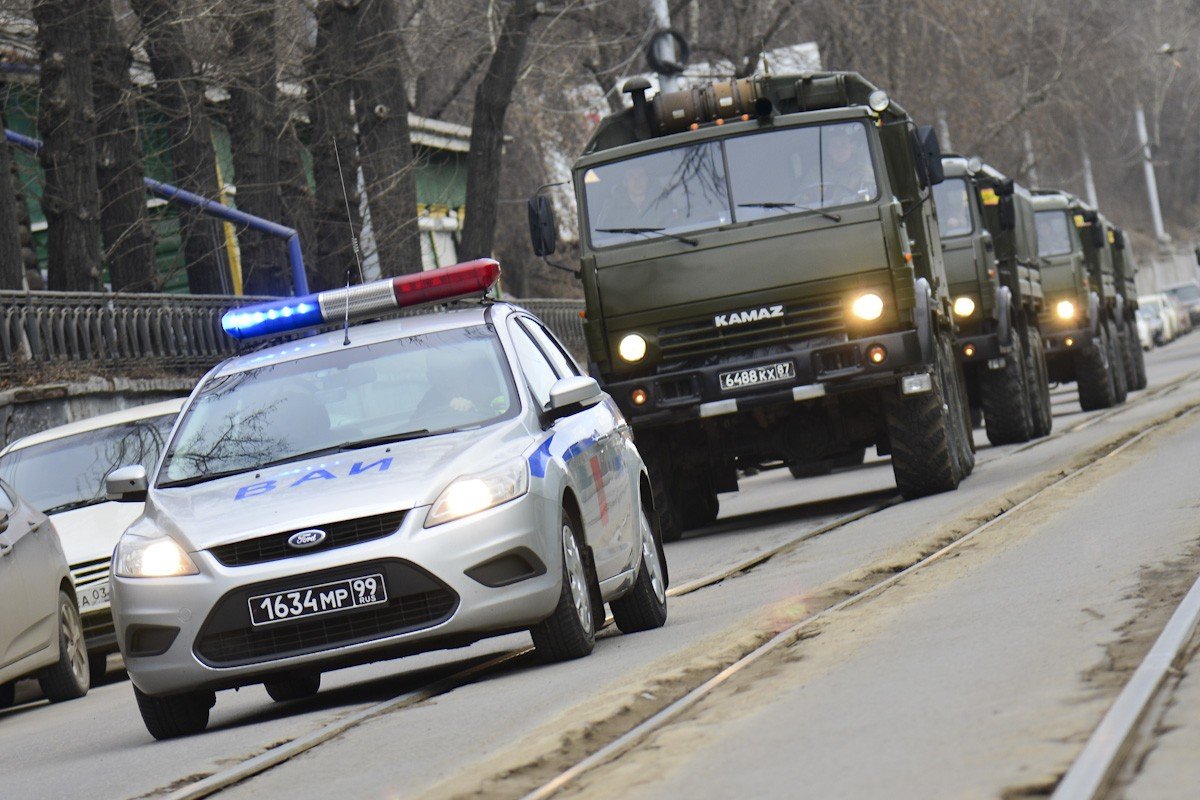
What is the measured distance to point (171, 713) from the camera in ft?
28.4

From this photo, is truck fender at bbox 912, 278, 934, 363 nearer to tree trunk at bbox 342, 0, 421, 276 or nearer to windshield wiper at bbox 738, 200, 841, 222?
windshield wiper at bbox 738, 200, 841, 222

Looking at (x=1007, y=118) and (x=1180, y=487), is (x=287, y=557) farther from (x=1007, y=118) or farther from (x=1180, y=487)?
(x=1007, y=118)

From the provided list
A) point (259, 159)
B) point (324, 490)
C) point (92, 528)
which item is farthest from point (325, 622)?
point (259, 159)

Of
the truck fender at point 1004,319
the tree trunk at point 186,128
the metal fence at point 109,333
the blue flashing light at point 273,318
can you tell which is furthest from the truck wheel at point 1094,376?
the blue flashing light at point 273,318

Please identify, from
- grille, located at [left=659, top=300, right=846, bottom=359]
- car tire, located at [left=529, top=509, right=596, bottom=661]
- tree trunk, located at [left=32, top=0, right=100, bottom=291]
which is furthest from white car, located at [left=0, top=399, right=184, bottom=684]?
tree trunk, located at [left=32, top=0, right=100, bottom=291]

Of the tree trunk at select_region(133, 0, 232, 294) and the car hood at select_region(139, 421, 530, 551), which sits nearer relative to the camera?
the car hood at select_region(139, 421, 530, 551)

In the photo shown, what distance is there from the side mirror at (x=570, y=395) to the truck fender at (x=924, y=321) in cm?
668

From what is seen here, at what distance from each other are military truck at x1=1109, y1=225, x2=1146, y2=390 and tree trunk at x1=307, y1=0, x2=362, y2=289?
1353 centimetres

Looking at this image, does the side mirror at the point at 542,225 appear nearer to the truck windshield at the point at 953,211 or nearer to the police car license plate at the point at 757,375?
the police car license plate at the point at 757,375

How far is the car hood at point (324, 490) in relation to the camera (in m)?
8.32

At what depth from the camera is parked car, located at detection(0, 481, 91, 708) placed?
36.3ft

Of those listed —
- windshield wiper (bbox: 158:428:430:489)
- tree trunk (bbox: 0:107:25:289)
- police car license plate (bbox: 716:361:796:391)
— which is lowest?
windshield wiper (bbox: 158:428:430:489)

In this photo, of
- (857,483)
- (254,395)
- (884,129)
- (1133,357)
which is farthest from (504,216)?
(254,395)

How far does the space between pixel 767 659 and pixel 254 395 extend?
275 centimetres
